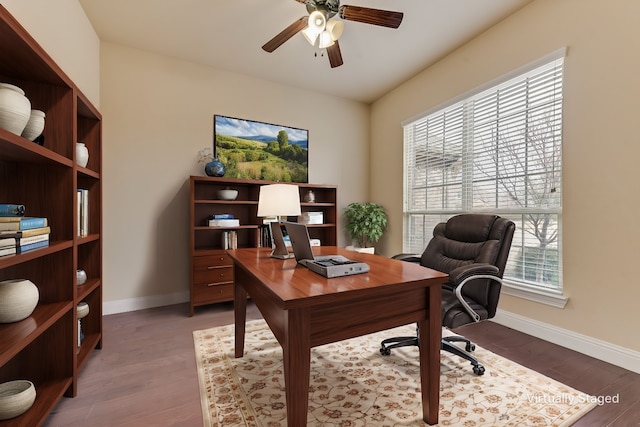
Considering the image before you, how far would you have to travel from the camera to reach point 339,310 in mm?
1154

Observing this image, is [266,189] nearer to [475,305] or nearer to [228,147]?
[475,305]

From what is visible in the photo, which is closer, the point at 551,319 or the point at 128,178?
the point at 551,319

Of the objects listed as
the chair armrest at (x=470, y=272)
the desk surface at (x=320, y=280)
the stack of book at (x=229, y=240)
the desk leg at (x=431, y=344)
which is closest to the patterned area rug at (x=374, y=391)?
the desk leg at (x=431, y=344)

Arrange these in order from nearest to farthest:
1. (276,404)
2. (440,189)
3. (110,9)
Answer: (276,404)
(110,9)
(440,189)

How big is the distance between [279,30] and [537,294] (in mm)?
3493

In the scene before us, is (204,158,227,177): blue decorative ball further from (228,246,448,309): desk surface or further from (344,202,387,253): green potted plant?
(344,202,387,253): green potted plant

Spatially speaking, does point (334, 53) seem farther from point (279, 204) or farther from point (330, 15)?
point (279, 204)

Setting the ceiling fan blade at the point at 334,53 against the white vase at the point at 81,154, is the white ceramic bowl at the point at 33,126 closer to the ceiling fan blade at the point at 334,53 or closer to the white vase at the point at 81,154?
the white vase at the point at 81,154

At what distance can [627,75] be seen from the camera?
77.7 inches

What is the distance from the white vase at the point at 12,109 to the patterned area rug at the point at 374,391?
5.34ft

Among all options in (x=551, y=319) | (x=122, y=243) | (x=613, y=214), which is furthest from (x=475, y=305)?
(x=122, y=243)

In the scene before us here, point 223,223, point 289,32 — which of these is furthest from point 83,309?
point 289,32

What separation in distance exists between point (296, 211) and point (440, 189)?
2.36 metres

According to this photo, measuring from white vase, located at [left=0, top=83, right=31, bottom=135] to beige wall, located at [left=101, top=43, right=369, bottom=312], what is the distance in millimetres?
2050
